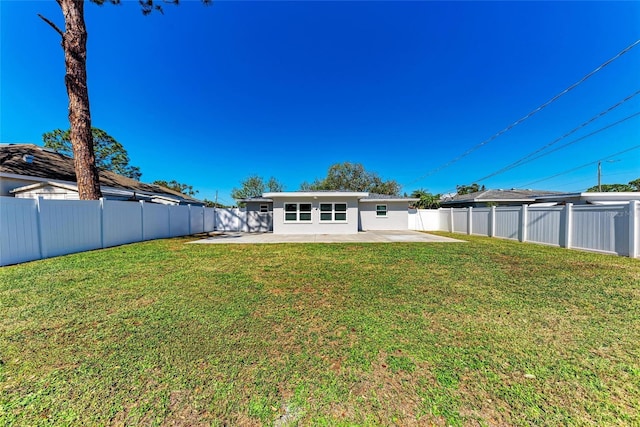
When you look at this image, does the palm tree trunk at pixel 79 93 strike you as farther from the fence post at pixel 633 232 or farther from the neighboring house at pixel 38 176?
the fence post at pixel 633 232

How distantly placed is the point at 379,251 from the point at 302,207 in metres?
7.70

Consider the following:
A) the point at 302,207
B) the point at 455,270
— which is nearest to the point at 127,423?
the point at 455,270

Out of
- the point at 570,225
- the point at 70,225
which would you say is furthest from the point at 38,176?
the point at 570,225

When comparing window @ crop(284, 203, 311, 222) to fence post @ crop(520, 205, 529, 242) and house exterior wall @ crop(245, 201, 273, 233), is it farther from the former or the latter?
A: fence post @ crop(520, 205, 529, 242)

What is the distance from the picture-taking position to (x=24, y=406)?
1.76m

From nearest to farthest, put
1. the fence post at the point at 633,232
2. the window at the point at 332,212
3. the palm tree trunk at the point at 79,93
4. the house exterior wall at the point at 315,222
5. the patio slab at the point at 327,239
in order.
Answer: the fence post at the point at 633,232, the palm tree trunk at the point at 79,93, the patio slab at the point at 327,239, the house exterior wall at the point at 315,222, the window at the point at 332,212

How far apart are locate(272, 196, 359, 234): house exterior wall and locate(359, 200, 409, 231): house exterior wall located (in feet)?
11.7

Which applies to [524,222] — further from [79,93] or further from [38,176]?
[38,176]

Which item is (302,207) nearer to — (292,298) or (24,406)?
(292,298)

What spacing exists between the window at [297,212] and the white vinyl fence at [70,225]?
21.4 feet

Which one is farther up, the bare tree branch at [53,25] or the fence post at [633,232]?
the bare tree branch at [53,25]

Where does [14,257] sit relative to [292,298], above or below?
above

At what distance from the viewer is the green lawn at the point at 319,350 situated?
1.76 metres

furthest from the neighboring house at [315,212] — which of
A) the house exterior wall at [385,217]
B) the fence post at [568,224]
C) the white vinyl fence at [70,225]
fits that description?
the fence post at [568,224]
